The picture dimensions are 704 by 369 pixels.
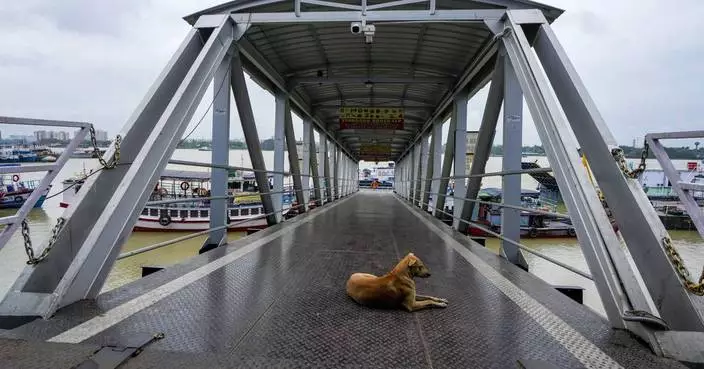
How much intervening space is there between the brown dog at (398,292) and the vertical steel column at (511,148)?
7.61 ft

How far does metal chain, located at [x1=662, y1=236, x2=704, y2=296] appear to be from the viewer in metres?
2.11

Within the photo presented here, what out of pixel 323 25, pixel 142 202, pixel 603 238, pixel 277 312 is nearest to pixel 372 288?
pixel 277 312

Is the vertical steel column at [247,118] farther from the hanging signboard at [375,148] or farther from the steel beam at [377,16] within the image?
the hanging signboard at [375,148]

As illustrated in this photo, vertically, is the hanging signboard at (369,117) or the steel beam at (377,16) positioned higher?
the steel beam at (377,16)

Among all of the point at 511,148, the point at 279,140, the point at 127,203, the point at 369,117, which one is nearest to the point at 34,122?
the point at 127,203

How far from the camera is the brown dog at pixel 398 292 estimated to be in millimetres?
2826

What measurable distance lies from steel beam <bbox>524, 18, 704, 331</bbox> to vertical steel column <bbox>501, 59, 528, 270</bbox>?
Result: 3.99 ft

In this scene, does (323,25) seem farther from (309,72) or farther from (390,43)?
(309,72)

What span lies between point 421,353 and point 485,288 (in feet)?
4.91

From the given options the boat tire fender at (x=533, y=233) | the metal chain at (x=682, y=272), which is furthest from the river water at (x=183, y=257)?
the metal chain at (x=682, y=272)

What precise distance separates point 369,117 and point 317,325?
9296 millimetres

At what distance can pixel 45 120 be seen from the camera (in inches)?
93.2

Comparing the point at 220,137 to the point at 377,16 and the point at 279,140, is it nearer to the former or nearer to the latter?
the point at 377,16

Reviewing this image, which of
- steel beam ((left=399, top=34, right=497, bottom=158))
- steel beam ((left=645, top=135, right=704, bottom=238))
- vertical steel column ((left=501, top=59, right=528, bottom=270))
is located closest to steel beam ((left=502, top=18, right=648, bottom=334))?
steel beam ((left=645, top=135, right=704, bottom=238))
